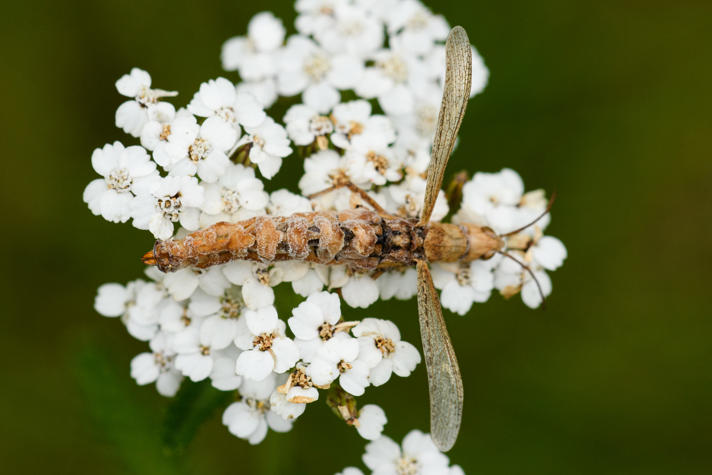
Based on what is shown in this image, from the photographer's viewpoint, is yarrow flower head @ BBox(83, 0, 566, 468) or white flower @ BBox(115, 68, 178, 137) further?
white flower @ BBox(115, 68, 178, 137)

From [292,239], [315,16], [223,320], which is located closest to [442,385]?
[292,239]

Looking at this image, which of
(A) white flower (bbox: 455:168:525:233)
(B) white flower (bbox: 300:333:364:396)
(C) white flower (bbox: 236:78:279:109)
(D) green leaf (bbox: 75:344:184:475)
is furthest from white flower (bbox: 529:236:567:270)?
(D) green leaf (bbox: 75:344:184:475)

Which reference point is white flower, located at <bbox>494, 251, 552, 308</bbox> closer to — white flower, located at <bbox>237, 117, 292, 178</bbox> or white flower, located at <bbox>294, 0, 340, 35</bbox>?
white flower, located at <bbox>237, 117, 292, 178</bbox>

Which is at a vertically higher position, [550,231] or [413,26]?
[413,26]

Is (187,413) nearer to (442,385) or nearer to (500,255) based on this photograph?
(442,385)

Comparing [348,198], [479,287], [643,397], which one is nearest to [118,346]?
[348,198]
